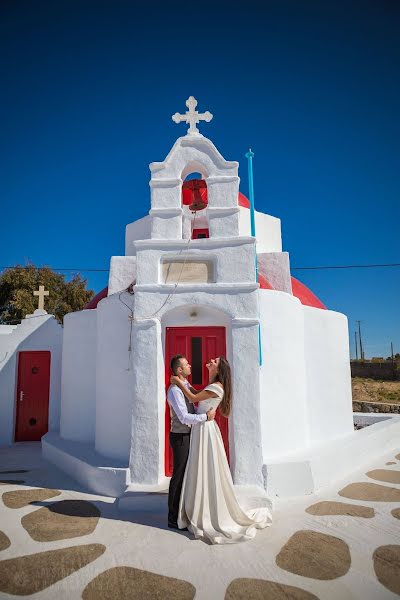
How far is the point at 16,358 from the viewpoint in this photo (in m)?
9.87

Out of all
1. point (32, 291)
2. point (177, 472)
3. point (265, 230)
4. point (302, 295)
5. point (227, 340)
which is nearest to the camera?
point (177, 472)

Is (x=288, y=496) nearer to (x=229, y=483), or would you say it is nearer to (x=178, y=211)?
(x=229, y=483)

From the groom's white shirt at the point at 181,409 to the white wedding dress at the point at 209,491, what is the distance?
113 millimetres

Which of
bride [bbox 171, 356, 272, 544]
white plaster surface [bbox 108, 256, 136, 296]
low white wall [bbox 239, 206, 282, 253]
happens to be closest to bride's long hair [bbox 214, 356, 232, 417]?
bride [bbox 171, 356, 272, 544]

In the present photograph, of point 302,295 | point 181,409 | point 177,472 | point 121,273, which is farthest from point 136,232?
point 177,472

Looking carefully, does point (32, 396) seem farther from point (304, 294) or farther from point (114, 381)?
point (304, 294)

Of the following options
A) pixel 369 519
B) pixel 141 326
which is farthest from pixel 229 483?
pixel 141 326

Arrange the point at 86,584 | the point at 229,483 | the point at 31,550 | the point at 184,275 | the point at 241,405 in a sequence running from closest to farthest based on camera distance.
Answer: the point at 86,584, the point at 31,550, the point at 229,483, the point at 241,405, the point at 184,275

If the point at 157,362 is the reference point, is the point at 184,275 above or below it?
above

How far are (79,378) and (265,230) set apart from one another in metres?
5.68

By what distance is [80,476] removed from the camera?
20.2 ft

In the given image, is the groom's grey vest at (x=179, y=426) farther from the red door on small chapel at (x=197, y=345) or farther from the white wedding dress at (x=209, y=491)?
the red door on small chapel at (x=197, y=345)

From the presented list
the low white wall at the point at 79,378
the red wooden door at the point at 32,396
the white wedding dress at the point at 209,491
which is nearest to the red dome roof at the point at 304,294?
the white wedding dress at the point at 209,491

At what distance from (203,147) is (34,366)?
7365 mm
